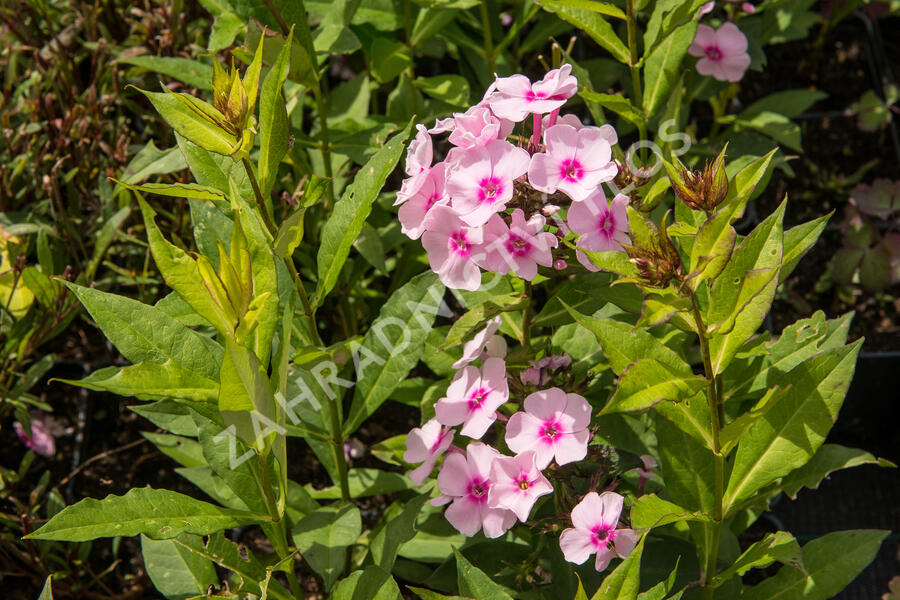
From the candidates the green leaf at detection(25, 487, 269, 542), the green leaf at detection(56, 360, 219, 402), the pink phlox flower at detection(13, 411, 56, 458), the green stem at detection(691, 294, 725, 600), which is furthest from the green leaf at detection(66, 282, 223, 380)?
the pink phlox flower at detection(13, 411, 56, 458)

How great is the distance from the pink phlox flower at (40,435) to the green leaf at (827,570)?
1.38 metres

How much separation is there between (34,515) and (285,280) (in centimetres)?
82

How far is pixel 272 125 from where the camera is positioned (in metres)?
1.16

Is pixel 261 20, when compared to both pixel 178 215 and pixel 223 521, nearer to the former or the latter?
pixel 178 215

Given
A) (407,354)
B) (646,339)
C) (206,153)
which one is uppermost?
(206,153)

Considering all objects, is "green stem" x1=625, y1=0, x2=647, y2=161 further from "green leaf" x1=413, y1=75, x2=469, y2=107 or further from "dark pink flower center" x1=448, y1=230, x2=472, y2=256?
"dark pink flower center" x1=448, y1=230, x2=472, y2=256

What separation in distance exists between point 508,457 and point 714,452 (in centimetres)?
26

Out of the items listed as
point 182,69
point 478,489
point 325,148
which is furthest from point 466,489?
point 182,69

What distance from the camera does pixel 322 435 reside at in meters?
1.38

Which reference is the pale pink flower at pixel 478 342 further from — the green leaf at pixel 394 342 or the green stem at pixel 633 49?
the green stem at pixel 633 49

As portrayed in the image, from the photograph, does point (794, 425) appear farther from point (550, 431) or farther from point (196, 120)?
point (196, 120)

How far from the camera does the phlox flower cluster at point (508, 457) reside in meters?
1.13

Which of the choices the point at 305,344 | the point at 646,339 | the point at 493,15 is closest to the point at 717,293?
the point at 646,339

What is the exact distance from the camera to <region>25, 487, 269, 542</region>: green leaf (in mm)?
1084
